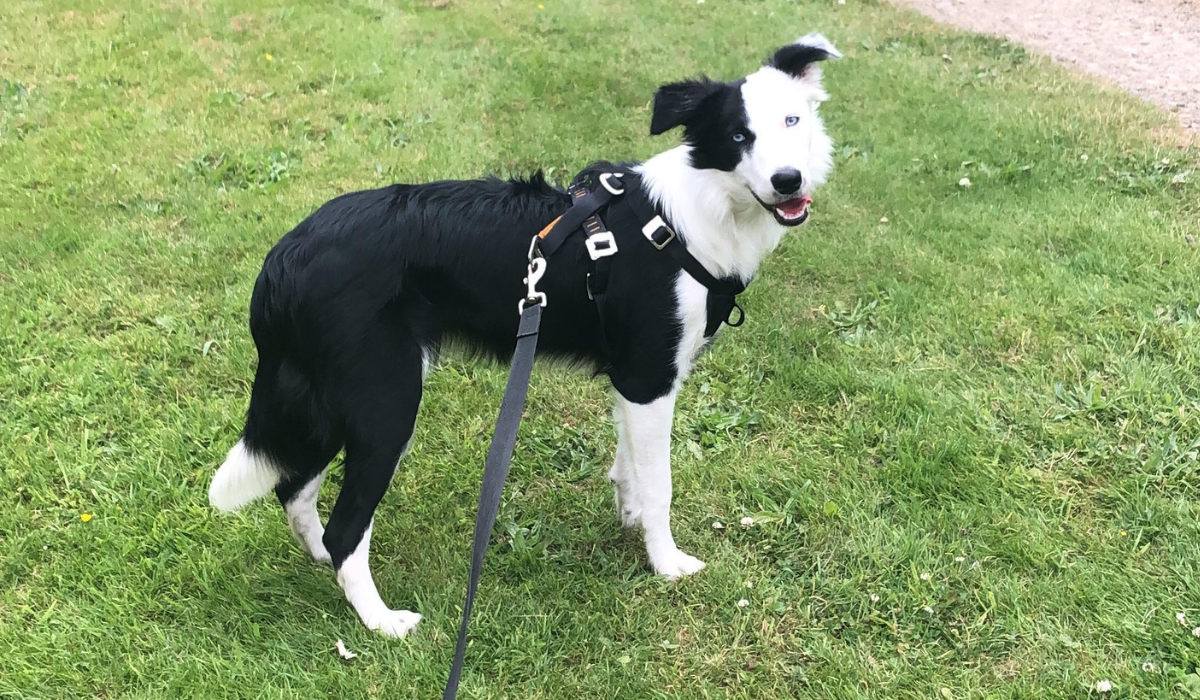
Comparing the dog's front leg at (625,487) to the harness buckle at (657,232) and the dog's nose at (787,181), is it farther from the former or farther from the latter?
the dog's nose at (787,181)

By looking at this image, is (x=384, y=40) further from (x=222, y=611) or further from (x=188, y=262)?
(x=222, y=611)

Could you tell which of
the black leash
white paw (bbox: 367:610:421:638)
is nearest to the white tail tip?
white paw (bbox: 367:610:421:638)

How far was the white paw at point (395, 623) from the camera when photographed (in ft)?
8.00

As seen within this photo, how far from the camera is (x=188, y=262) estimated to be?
4.28 m

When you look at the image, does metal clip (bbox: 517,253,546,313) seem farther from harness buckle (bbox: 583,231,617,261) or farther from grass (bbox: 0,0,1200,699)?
grass (bbox: 0,0,1200,699)

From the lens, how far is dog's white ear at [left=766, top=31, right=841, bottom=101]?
236cm

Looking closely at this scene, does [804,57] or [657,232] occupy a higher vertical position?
[804,57]

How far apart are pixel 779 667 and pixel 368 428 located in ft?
4.99

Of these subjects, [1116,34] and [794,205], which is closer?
[794,205]

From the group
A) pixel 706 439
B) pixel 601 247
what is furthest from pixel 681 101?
pixel 706 439

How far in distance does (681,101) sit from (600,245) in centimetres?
52

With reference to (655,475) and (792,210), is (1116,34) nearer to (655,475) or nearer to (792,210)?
(792,210)

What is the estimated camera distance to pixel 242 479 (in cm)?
241

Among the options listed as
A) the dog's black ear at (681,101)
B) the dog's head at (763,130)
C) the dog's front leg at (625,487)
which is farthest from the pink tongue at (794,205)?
the dog's front leg at (625,487)
